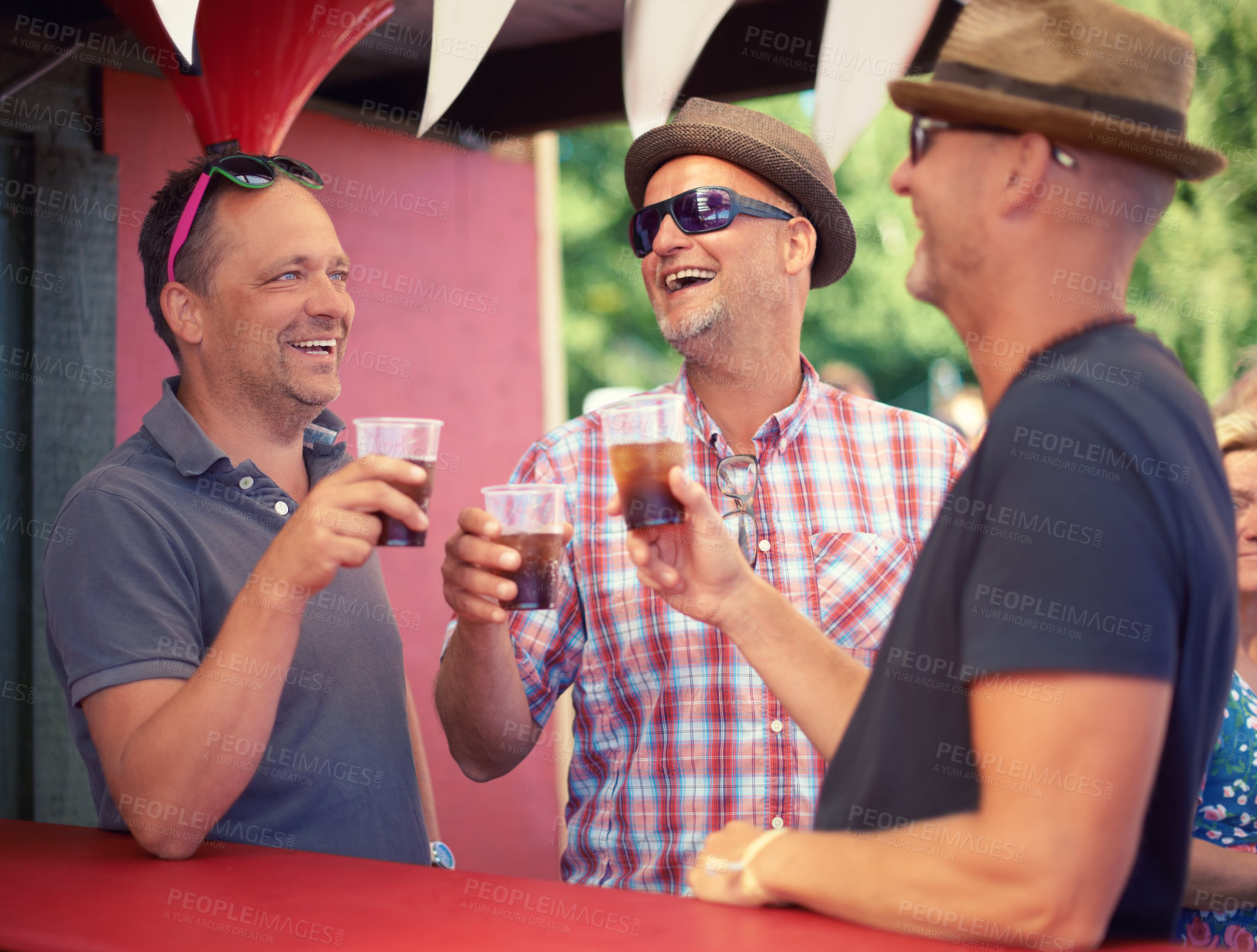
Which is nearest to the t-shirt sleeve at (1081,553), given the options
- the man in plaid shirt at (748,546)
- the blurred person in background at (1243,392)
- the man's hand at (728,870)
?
the man's hand at (728,870)

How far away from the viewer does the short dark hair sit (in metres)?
2.73

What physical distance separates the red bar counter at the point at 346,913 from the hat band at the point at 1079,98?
100 centimetres

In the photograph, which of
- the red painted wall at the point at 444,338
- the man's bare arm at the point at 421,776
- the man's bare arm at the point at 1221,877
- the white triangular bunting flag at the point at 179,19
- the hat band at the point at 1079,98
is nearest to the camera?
the hat band at the point at 1079,98

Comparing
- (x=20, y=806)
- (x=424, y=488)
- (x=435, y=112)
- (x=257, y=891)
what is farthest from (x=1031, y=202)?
(x=20, y=806)

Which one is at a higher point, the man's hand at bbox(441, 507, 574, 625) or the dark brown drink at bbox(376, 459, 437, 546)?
the dark brown drink at bbox(376, 459, 437, 546)

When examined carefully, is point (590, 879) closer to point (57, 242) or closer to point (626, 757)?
point (626, 757)

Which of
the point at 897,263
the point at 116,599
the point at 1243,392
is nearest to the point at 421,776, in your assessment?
the point at 116,599

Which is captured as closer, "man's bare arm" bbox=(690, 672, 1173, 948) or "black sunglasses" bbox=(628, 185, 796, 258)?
"man's bare arm" bbox=(690, 672, 1173, 948)

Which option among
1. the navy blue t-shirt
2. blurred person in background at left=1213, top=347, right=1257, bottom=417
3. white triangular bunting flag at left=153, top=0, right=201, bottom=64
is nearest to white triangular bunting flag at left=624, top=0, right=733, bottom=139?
white triangular bunting flag at left=153, top=0, right=201, bottom=64

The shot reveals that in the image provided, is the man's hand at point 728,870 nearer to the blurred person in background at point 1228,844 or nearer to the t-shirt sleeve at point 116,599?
the t-shirt sleeve at point 116,599

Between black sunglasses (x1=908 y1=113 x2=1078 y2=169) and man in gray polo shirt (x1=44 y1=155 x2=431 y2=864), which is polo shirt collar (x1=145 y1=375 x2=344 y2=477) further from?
black sunglasses (x1=908 y1=113 x2=1078 y2=169)

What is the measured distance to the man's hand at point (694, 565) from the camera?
2059 millimetres

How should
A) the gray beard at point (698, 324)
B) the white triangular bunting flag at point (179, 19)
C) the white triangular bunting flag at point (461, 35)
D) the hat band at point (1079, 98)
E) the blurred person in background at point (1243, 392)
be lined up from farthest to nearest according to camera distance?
the blurred person in background at point (1243, 392) < the gray beard at point (698, 324) < the white triangular bunting flag at point (461, 35) < the white triangular bunting flag at point (179, 19) < the hat band at point (1079, 98)

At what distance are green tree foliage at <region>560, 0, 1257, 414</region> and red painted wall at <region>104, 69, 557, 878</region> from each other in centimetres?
612
